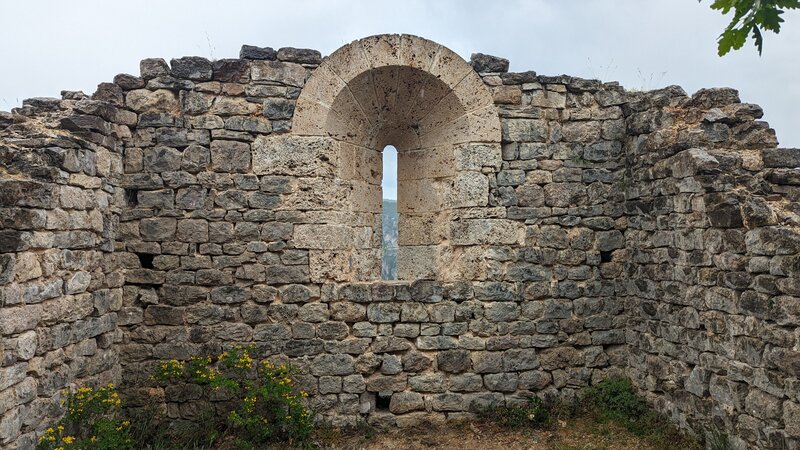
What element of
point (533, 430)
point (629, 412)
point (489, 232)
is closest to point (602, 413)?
point (629, 412)

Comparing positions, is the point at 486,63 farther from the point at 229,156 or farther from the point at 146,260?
the point at 146,260

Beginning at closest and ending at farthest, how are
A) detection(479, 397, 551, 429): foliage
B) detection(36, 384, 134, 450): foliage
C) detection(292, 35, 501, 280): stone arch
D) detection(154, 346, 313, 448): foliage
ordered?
detection(36, 384, 134, 450): foliage < detection(154, 346, 313, 448): foliage < detection(479, 397, 551, 429): foliage < detection(292, 35, 501, 280): stone arch

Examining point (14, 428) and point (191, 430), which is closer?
point (14, 428)

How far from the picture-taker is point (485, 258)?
6590mm

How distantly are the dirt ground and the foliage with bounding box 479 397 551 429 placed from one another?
0.08 meters

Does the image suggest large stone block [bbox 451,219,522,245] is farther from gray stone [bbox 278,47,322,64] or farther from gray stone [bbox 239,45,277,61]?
gray stone [bbox 239,45,277,61]

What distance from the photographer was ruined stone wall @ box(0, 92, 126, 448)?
4.40m

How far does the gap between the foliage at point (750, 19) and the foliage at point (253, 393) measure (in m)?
5.01

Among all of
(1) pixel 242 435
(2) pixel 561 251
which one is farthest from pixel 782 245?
(1) pixel 242 435

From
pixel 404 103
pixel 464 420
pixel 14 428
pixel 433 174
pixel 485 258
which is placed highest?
pixel 404 103

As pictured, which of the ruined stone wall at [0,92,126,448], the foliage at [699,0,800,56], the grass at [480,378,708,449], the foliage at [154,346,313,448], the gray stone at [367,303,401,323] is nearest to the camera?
the foliage at [699,0,800,56]

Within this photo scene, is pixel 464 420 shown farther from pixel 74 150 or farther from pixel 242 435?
pixel 74 150

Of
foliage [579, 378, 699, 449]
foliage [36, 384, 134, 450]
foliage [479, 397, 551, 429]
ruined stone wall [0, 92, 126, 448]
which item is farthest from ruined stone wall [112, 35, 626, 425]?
foliage [36, 384, 134, 450]

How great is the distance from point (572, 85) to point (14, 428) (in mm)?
6428
